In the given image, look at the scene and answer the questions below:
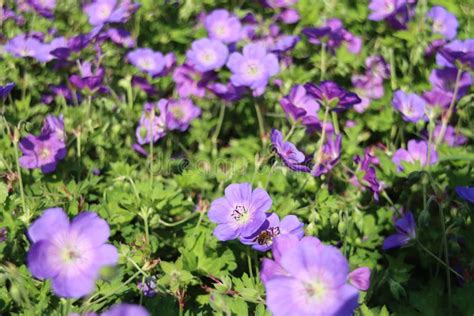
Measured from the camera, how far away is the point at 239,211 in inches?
74.7

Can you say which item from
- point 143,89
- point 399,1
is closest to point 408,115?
point 399,1

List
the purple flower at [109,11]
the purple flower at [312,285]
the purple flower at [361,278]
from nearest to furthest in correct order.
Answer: the purple flower at [312,285]
the purple flower at [361,278]
the purple flower at [109,11]

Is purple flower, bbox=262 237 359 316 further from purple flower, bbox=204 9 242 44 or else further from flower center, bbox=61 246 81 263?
purple flower, bbox=204 9 242 44

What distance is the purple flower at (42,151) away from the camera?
8.08ft

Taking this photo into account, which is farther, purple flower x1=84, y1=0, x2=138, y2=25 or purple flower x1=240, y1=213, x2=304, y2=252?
purple flower x1=84, y1=0, x2=138, y2=25

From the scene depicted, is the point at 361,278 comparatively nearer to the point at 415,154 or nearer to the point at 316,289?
the point at 316,289

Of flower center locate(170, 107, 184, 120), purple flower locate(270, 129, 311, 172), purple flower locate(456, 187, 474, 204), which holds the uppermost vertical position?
purple flower locate(270, 129, 311, 172)

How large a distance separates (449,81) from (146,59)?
178 cm

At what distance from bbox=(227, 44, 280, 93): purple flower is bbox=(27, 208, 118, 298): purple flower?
65.8 inches

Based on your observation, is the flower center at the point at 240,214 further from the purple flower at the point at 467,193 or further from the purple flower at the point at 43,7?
the purple flower at the point at 43,7

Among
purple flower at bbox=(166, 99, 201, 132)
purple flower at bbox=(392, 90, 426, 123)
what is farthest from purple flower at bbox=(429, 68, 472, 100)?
purple flower at bbox=(166, 99, 201, 132)

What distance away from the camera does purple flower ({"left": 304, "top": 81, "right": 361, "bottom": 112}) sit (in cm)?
229

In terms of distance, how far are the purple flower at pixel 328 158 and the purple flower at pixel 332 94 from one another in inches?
7.3

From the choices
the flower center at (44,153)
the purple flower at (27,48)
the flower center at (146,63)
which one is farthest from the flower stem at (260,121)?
the purple flower at (27,48)
